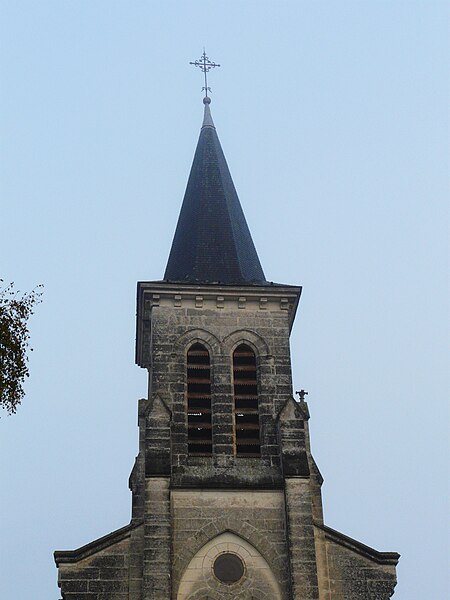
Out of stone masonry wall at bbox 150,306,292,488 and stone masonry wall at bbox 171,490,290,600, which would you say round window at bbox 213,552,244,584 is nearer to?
stone masonry wall at bbox 171,490,290,600

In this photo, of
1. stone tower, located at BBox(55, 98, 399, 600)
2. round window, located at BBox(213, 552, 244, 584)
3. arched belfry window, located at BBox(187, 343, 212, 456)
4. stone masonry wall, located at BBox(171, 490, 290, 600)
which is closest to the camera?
stone tower, located at BBox(55, 98, 399, 600)

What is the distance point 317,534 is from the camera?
21.3 meters

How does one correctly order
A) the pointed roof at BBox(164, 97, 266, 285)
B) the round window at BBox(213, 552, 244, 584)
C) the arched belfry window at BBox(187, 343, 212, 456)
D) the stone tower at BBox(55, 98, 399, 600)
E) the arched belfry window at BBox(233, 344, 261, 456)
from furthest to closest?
the pointed roof at BBox(164, 97, 266, 285), the arched belfry window at BBox(233, 344, 261, 456), the arched belfry window at BBox(187, 343, 212, 456), the round window at BBox(213, 552, 244, 584), the stone tower at BBox(55, 98, 399, 600)

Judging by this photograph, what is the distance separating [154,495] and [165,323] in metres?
4.44

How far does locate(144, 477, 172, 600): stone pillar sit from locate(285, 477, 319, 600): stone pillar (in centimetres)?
251

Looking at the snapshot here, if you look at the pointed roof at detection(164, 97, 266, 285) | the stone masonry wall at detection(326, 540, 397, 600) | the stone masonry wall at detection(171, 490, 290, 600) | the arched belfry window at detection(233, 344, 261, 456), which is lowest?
the stone masonry wall at detection(326, 540, 397, 600)

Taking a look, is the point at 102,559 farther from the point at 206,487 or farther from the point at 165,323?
the point at 165,323

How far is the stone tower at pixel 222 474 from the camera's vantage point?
20500 millimetres

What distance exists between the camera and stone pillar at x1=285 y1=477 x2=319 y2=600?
20.2m

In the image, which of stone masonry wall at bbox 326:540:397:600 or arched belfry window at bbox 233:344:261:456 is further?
arched belfry window at bbox 233:344:261:456

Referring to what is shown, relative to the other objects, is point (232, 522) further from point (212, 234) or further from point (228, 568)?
point (212, 234)

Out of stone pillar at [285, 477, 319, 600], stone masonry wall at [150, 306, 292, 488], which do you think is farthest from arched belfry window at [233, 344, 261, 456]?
stone pillar at [285, 477, 319, 600]

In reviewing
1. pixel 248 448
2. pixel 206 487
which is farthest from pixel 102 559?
pixel 248 448

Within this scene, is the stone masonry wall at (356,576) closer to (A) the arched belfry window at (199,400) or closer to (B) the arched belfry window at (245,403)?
(B) the arched belfry window at (245,403)
